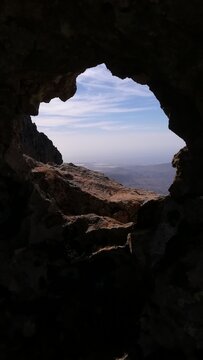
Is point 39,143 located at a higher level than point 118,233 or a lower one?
higher

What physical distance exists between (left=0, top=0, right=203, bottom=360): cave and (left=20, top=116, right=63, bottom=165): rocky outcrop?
826 inches

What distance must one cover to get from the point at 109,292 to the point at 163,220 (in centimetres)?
262

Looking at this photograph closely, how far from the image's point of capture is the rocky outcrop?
3619 cm

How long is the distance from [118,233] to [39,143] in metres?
24.3

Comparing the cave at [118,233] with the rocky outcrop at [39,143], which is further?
the rocky outcrop at [39,143]

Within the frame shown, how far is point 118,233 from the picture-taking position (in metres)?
14.5

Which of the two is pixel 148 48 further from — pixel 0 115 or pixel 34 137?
pixel 34 137

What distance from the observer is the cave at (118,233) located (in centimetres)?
1230

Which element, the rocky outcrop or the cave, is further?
the rocky outcrop

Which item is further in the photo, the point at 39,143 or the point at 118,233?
the point at 39,143

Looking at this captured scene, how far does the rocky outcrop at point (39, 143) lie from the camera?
36188mm

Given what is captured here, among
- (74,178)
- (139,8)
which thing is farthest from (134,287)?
(74,178)

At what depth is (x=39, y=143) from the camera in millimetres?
37625

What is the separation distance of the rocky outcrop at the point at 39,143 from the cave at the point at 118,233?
68.8 feet
